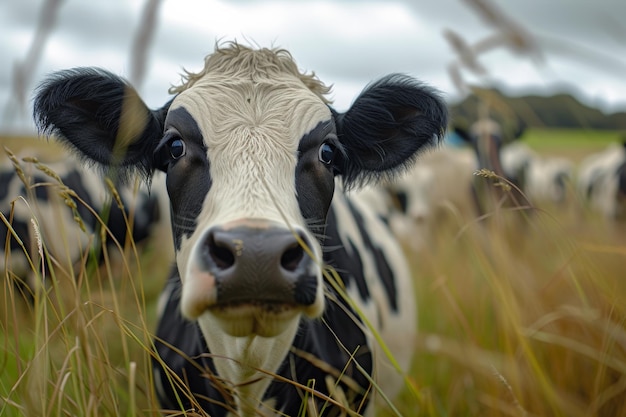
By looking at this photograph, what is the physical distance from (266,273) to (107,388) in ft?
1.94

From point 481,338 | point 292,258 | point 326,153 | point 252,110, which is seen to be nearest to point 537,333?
point 481,338

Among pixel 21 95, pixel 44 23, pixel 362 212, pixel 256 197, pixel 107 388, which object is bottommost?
pixel 107 388

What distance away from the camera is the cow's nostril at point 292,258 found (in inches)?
67.1

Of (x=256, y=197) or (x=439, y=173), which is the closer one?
(x=256, y=197)

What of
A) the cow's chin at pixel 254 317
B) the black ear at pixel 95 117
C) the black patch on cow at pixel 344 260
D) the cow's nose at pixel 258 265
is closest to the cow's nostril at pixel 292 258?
the cow's nose at pixel 258 265

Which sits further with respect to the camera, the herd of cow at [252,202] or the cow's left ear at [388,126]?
the cow's left ear at [388,126]

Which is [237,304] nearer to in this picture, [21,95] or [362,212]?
[21,95]

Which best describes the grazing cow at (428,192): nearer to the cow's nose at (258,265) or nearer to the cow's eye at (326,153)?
the cow's eye at (326,153)

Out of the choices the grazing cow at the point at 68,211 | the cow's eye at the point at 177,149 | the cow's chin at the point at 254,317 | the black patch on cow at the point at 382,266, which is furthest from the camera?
the grazing cow at the point at 68,211

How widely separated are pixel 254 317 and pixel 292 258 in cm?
22

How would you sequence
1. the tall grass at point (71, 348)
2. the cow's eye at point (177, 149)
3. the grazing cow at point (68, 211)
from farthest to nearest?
the grazing cow at point (68, 211) → the cow's eye at point (177, 149) → the tall grass at point (71, 348)

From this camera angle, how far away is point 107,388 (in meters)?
1.71

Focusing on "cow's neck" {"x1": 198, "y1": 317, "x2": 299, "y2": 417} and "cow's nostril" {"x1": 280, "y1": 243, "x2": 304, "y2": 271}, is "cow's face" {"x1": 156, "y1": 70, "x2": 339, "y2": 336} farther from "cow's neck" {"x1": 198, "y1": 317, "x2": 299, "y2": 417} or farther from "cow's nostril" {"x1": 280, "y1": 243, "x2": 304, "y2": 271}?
"cow's neck" {"x1": 198, "y1": 317, "x2": 299, "y2": 417}

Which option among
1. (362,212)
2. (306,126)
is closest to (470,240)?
(306,126)
